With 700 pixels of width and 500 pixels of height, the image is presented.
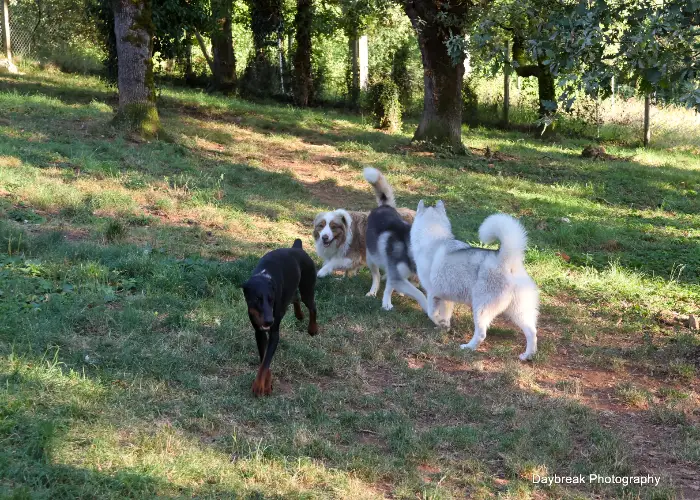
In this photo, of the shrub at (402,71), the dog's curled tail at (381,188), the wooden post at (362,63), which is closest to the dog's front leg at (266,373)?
the dog's curled tail at (381,188)

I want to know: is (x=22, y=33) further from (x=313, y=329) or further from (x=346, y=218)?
(x=313, y=329)

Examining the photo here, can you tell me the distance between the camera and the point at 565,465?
14.5 ft

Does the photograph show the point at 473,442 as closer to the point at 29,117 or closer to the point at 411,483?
the point at 411,483

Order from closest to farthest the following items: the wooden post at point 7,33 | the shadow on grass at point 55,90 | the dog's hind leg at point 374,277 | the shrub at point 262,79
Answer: the dog's hind leg at point 374,277 < the shadow on grass at point 55,90 < the wooden post at point 7,33 < the shrub at point 262,79

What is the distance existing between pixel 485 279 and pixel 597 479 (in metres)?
2.39

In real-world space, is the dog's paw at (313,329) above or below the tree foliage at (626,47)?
below

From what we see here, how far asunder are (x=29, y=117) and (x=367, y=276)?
32.0 feet

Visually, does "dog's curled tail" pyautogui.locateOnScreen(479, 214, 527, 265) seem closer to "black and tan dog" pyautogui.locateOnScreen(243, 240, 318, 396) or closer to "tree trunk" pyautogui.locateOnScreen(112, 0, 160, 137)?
"black and tan dog" pyautogui.locateOnScreen(243, 240, 318, 396)

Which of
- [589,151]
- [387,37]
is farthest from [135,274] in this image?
[387,37]

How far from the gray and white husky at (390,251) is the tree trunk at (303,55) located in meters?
16.7

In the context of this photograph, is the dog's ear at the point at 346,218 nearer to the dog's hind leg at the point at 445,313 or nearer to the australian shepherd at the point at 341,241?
the australian shepherd at the point at 341,241

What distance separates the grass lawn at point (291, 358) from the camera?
4027 mm

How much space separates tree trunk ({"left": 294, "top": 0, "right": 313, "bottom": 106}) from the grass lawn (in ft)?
39.4

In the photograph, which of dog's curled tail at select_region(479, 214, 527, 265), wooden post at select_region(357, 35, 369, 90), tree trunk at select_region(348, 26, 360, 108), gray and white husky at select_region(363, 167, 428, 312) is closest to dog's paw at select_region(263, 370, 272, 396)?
dog's curled tail at select_region(479, 214, 527, 265)
